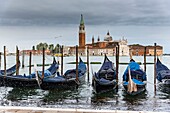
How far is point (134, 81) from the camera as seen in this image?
10.0 meters

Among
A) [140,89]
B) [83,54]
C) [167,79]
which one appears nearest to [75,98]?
[140,89]

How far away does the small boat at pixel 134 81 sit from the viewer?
9.37 m

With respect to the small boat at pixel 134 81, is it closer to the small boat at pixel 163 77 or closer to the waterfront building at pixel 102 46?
the small boat at pixel 163 77

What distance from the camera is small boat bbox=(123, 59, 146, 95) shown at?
9.37m

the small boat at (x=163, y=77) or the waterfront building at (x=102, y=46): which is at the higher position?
the waterfront building at (x=102, y=46)

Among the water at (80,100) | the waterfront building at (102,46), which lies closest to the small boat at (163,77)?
the water at (80,100)

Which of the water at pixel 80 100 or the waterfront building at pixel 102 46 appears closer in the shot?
the water at pixel 80 100

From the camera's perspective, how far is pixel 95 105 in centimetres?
793

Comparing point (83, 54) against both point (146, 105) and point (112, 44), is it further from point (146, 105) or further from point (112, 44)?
point (146, 105)

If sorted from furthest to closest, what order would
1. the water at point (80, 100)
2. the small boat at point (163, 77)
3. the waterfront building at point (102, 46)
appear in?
the waterfront building at point (102, 46) < the small boat at point (163, 77) < the water at point (80, 100)

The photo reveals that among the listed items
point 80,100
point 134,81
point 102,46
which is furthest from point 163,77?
point 102,46

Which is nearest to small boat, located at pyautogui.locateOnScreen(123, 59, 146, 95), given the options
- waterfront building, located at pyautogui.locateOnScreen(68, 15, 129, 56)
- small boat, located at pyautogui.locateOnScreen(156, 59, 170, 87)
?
small boat, located at pyautogui.locateOnScreen(156, 59, 170, 87)

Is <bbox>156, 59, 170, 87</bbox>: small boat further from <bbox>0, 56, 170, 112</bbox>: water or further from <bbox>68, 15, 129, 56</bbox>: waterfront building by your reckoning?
<bbox>68, 15, 129, 56</bbox>: waterfront building

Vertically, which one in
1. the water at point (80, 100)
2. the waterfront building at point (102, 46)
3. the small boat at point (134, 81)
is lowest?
the water at point (80, 100)
